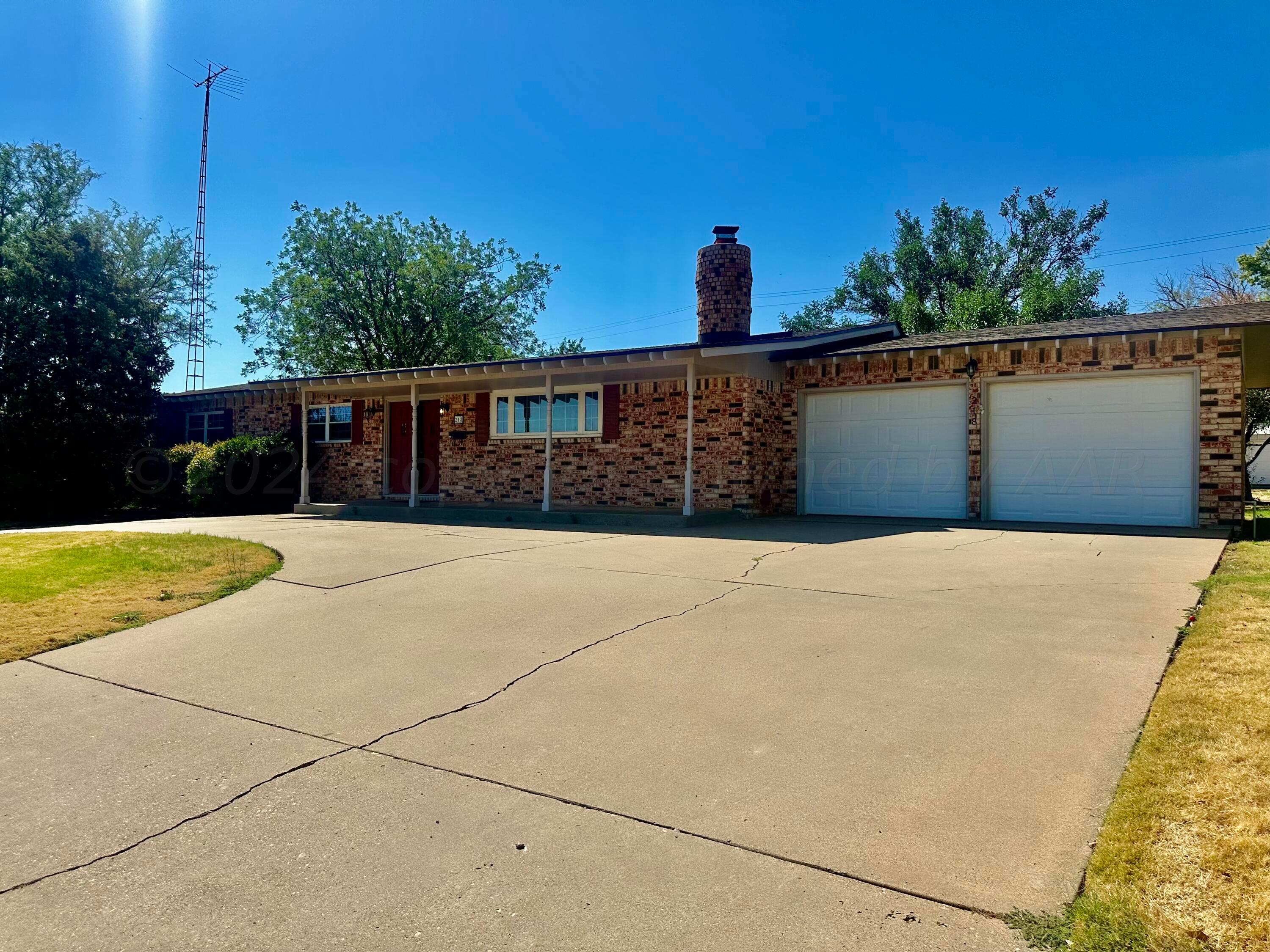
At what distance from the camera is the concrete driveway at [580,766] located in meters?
2.27

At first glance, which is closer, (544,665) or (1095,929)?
(1095,929)

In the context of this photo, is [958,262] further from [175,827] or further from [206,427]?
[175,827]

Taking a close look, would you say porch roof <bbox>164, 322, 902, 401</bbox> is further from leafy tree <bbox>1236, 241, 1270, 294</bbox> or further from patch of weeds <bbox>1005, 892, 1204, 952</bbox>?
leafy tree <bbox>1236, 241, 1270, 294</bbox>

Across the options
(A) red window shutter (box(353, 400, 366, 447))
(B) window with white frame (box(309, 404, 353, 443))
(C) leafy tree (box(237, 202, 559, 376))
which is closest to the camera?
(A) red window shutter (box(353, 400, 366, 447))

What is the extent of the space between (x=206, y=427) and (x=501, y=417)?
32.6 feet

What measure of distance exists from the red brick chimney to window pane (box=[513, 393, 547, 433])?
3.45 meters

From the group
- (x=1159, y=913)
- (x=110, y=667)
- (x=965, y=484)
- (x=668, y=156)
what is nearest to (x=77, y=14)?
(x=668, y=156)

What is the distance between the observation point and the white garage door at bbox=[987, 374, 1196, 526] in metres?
11.1

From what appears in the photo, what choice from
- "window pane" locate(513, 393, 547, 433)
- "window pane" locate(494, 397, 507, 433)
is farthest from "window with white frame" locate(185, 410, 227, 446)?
"window pane" locate(513, 393, 547, 433)

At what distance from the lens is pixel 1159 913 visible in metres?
2.10

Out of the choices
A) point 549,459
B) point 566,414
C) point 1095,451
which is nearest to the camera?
point 1095,451

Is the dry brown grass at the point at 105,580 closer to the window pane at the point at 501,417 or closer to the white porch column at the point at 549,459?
the white porch column at the point at 549,459

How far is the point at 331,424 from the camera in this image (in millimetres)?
18406

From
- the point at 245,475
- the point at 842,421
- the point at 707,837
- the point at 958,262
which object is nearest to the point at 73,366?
the point at 245,475
